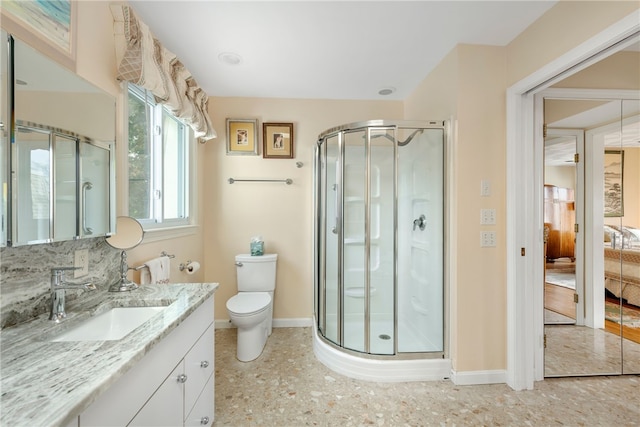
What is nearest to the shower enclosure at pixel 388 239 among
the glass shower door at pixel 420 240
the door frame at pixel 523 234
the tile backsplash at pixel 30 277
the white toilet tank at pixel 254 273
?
the glass shower door at pixel 420 240

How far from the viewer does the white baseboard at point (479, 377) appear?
6.03ft

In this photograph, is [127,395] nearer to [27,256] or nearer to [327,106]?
[27,256]

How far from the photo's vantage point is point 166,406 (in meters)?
0.97

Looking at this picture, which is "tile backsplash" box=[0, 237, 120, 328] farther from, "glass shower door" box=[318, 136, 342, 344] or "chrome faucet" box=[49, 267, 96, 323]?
"glass shower door" box=[318, 136, 342, 344]

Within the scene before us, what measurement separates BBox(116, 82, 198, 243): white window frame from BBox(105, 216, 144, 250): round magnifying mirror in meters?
0.08

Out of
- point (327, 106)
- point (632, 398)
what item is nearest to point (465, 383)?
point (632, 398)

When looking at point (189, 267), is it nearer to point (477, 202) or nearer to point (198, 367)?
point (198, 367)

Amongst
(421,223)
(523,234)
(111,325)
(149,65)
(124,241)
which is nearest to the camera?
(111,325)

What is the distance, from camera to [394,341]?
1.97m

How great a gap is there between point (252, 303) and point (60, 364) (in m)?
1.53

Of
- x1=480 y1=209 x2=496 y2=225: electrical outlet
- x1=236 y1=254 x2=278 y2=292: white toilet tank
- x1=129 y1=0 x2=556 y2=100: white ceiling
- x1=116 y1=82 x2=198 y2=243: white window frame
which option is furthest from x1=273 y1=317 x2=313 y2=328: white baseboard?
x1=129 y1=0 x2=556 y2=100: white ceiling

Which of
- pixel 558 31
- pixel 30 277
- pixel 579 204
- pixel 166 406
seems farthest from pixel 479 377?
pixel 30 277

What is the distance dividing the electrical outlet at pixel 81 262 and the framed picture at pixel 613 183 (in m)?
3.46

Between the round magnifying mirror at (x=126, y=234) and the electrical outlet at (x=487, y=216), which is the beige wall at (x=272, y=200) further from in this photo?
the electrical outlet at (x=487, y=216)
